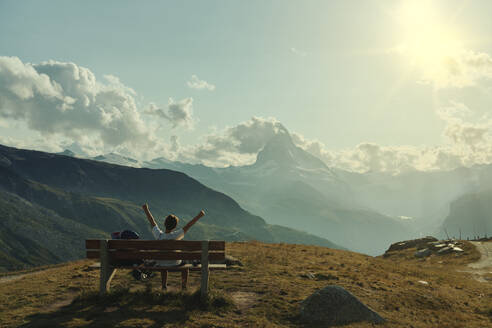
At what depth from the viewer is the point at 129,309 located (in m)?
10.2

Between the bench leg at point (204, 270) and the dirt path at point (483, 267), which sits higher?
the bench leg at point (204, 270)

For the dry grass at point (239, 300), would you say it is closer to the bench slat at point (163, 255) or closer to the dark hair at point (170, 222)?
the bench slat at point (163, 255)

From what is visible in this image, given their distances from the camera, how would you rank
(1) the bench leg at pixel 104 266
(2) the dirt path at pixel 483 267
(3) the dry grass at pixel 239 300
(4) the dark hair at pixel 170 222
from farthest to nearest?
(2) the dirt path at pixel 483 267 → (4) the dark hair at pixel 170 222 → (1) the bench leg at pixel 104 266 → (3) the dry grass at pixel 239 300

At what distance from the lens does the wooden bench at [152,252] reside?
11109mm

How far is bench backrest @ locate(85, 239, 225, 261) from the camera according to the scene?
11.1m

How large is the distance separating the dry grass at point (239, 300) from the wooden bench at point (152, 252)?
80 cm

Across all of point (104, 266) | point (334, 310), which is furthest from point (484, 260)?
point (104, 266)

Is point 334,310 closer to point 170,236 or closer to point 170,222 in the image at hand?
point 170,236

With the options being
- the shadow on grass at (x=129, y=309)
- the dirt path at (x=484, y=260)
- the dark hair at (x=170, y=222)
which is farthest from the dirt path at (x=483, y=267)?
the dark hair at (x=170, y=222)

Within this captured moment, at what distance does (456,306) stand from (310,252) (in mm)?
13433

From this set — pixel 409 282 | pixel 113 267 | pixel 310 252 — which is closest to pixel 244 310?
pixel 113 267

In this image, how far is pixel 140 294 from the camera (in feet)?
37.4

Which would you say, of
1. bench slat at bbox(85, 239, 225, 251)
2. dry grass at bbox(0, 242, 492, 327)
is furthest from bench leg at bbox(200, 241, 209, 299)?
dry grass at bbox(0, 242, 492, 327)

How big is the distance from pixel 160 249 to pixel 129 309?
197 centimetres
